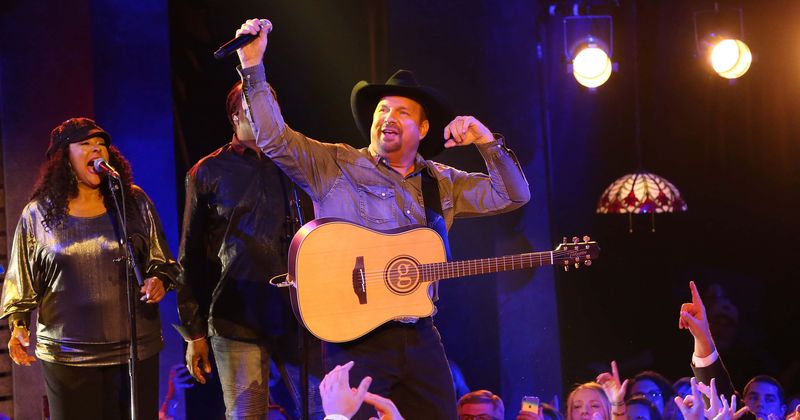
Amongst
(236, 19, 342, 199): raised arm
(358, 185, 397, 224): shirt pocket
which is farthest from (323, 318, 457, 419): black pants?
(236, 19, 342, 199): raised arm

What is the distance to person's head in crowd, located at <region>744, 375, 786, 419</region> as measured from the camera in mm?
6031

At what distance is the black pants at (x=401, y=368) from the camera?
370cm

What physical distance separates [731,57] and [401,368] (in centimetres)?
512

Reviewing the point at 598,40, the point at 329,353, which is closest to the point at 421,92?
the point at 329,353

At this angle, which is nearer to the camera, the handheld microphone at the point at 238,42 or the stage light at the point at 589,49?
the handheld microphone at the point at 238,42

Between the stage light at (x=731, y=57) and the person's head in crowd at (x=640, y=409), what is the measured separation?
125 inches

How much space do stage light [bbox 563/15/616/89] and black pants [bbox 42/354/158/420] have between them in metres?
4.55

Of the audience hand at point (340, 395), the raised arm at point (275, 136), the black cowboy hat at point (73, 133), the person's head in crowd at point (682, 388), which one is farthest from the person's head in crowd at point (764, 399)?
the black cowboy hat at point (73, 133)

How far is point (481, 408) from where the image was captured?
5.48m

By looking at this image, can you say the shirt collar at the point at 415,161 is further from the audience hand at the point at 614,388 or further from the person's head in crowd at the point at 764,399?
the person's head in crowd at the point at 764,399

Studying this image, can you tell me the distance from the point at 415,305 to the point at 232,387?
3.83 feet

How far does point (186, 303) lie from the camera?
14.6ft

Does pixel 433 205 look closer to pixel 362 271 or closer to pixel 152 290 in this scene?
pixel 362 271

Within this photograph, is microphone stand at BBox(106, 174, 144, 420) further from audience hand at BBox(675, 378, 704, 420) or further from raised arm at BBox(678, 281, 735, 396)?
raised arm at BBox(678, 281, 735, 396)
